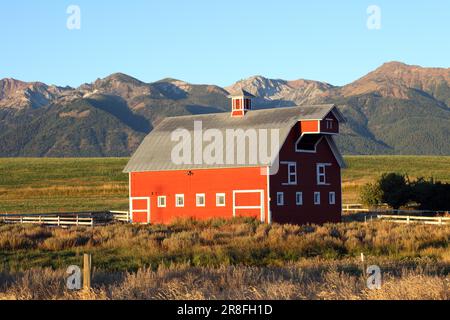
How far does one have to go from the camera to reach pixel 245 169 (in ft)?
157

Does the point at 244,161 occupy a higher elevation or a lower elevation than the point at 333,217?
higher

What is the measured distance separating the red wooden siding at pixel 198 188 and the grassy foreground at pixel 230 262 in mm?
2674

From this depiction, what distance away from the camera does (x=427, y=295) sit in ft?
46.8

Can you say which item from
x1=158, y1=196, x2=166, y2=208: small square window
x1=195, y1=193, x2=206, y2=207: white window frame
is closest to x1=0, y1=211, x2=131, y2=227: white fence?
x1=158, y1=196, x2=166, y2=208: small square window

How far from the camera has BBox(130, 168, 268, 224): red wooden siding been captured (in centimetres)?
4762

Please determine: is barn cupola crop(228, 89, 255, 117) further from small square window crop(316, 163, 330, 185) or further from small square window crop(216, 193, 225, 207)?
small square window crop(216, 193, 225, 207)

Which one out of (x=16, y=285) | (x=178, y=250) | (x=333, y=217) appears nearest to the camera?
(x=16, y=285)

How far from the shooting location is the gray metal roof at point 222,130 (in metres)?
48.4

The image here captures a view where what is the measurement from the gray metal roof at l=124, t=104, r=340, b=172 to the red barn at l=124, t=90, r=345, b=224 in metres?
0.07

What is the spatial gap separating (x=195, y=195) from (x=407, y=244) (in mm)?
19815

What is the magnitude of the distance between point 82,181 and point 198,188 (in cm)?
4812

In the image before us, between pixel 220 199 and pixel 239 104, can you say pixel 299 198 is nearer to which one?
pixel 220 199
